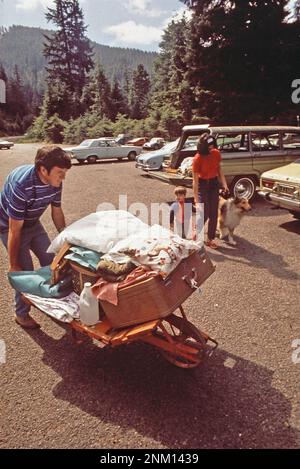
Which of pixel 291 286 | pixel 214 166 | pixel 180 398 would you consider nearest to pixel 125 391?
pixel 180 398

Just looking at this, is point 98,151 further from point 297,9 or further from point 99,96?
point 99,96

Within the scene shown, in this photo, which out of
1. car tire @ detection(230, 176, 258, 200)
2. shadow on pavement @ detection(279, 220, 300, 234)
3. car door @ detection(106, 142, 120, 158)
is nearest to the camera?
shadow on pavement @ detection(279, 220, 300, 234)

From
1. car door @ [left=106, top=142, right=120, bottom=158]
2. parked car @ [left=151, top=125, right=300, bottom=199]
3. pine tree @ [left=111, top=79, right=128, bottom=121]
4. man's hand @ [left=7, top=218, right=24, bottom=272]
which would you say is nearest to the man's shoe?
man's hand @ [left=7, top=218, right=24, bottom=272]

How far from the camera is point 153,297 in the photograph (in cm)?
242

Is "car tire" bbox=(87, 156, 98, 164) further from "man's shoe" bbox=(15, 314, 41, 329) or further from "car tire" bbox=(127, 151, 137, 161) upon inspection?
"man's shoe" bbox=(15, 314, 41, 329)

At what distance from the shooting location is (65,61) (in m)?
55.8

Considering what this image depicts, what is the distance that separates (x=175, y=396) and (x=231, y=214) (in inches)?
167

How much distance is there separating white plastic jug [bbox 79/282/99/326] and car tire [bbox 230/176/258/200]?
7142 mm

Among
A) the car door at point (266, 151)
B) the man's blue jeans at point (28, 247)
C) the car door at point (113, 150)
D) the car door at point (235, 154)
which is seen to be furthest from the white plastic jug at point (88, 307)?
the car door at point (113, 150)

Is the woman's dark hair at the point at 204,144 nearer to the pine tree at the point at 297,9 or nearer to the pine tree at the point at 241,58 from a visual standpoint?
the pine tree at the point at 241,58

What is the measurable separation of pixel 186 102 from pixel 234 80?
435 centimetres

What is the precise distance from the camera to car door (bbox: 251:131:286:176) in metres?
9.09

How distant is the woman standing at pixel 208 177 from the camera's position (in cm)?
564

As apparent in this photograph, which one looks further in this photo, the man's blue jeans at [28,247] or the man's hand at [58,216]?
the man's hand at [58,216]
